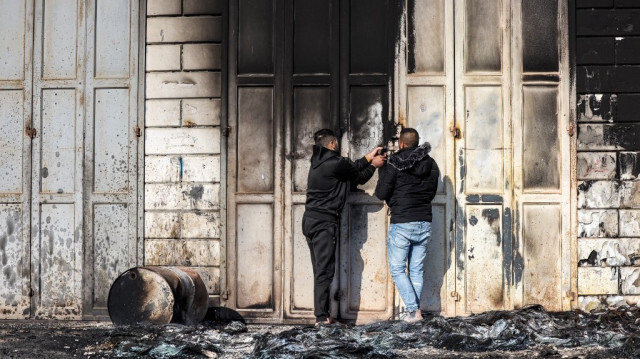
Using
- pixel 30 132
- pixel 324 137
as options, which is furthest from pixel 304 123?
pixel 30 132

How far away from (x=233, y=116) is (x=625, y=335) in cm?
462

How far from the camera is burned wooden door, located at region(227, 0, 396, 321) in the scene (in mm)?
9773

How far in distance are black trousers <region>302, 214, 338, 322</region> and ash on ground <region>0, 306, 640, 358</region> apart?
Answer: 1.60ft

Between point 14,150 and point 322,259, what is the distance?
3825 millimetres

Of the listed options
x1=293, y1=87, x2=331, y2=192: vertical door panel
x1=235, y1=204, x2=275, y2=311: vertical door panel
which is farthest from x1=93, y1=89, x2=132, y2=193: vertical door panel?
x1=293, y1=87, x2=331, y2=192: vertical door panel

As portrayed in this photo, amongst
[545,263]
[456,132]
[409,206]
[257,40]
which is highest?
[257,40]

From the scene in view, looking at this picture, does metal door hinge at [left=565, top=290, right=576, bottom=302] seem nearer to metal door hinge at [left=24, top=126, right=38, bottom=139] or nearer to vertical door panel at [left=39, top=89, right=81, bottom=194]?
vertical door panel at [left=39, top=89, right=81, bottom=194]

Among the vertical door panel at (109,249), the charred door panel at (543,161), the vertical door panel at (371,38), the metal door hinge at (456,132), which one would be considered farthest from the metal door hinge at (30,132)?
the charred door panel at (543,161)

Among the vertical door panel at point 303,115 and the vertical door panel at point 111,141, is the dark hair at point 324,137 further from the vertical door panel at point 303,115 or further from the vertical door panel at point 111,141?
the vertical door panel at point 111,141

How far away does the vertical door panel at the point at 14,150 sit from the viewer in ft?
33.4

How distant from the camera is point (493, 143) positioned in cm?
973

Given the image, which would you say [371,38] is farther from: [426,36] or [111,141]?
[111,141]

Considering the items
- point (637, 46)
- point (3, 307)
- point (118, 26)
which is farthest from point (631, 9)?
point (3, 307)

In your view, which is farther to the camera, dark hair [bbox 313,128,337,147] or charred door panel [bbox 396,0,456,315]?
charred door panel [bbox 396,0,456,315]
